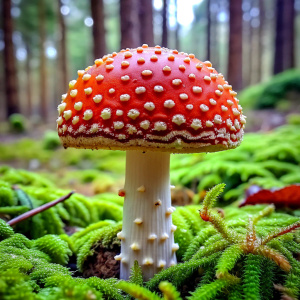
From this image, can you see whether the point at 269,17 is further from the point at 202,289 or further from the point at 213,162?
the point at 202,289

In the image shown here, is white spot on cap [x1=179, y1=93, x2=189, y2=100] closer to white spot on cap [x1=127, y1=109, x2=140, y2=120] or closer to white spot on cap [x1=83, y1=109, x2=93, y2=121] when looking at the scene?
white spot on cap [x1=127, y1=109, x2=140, y2=120]

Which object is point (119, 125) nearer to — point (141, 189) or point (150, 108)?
point (150, 108)

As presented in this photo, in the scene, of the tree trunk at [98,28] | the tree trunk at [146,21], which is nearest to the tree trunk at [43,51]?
the tree trunk at [146,21]

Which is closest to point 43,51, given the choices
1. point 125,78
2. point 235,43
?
point 235,43

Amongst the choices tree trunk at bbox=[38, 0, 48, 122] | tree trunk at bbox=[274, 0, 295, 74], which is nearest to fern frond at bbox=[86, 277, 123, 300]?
tree trunk at bbox=[274, 0, 295, 74]

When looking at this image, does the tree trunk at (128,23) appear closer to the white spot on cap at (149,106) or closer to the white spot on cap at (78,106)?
the white spot on cap at (78,106)

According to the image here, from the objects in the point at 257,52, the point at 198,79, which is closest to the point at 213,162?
the point at 198,79
